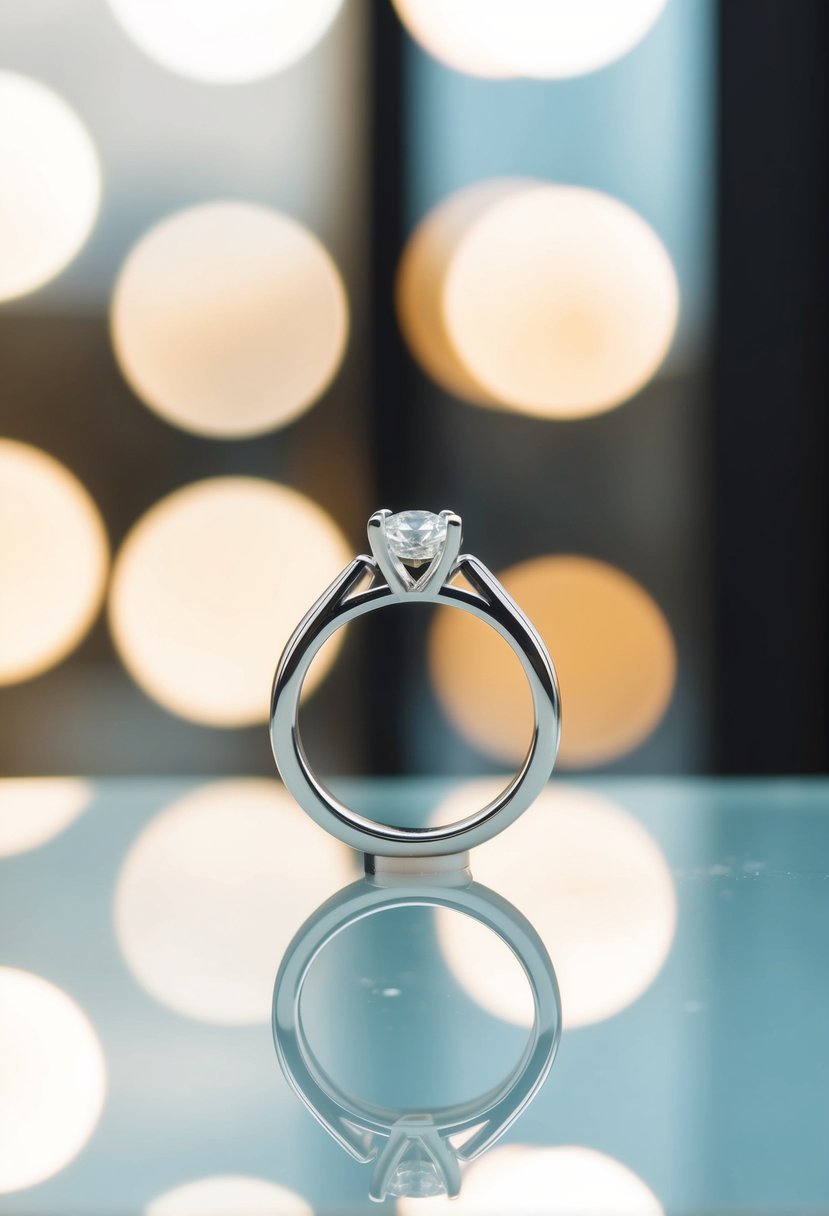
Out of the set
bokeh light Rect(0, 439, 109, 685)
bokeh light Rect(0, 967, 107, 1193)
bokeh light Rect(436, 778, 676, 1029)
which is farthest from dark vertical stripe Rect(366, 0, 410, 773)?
bokeh light Rect(0, 967, 107, 1193)

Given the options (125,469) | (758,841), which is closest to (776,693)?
(758,841)

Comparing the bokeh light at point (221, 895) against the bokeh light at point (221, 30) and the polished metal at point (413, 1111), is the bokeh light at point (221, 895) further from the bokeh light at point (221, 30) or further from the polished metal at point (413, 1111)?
the bokeh light at point (221, 30)

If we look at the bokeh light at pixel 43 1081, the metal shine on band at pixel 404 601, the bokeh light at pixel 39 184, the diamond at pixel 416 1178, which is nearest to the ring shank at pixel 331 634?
the metal shine on band at pixel 404 601

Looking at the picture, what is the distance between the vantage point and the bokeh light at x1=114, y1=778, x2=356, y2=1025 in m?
0.60

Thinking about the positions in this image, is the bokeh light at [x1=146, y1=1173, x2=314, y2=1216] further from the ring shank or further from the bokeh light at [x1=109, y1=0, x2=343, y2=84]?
the bokeh light at [x1=109, y1=0, x2=343, y2=84]

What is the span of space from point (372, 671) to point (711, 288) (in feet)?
1.93

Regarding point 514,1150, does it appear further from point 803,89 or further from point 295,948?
point 803,89

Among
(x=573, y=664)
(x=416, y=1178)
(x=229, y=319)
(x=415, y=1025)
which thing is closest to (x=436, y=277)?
(x=229, y=319)

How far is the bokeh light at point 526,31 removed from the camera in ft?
4.00

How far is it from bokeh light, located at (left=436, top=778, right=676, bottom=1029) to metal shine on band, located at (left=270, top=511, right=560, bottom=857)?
3.1 inches

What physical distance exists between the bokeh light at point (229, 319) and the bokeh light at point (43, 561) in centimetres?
15

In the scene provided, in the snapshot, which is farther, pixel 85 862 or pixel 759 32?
pixel 759 32

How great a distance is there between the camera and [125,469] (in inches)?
49.7

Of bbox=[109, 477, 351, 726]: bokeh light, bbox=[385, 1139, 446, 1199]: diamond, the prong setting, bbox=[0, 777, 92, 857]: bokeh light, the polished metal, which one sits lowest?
bbox=[0, 777, 92, 857]: bokeh light
